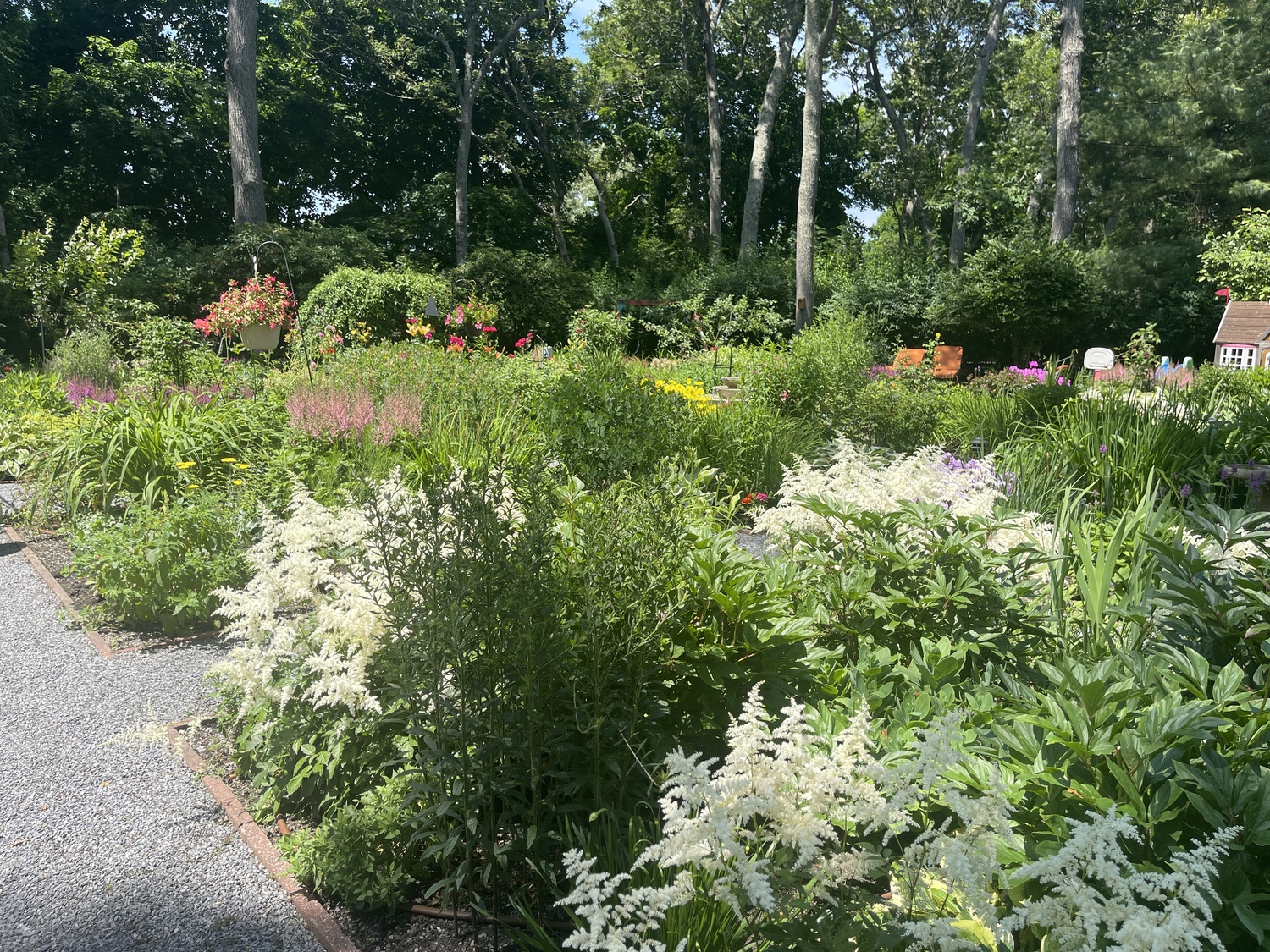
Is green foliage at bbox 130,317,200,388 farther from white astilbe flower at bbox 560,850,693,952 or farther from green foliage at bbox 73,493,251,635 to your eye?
white astilbe flower at bbox 560,850,693,952

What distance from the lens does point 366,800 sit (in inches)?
82.4

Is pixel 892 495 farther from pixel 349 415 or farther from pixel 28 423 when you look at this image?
pixel 28 423

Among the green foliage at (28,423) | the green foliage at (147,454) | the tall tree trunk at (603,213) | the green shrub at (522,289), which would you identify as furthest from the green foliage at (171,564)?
the tall tree trunk at (603,213)

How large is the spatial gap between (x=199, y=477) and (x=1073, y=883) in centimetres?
511

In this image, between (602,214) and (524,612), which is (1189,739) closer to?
(524,612)

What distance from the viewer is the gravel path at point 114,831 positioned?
6.41 feet

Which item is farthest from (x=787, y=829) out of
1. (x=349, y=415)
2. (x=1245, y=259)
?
(x=1245, y=259)

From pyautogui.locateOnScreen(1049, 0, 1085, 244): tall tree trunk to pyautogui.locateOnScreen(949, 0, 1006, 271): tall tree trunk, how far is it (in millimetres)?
2456

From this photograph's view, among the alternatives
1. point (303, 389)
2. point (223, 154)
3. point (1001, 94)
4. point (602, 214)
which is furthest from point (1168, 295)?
point (223, 154)

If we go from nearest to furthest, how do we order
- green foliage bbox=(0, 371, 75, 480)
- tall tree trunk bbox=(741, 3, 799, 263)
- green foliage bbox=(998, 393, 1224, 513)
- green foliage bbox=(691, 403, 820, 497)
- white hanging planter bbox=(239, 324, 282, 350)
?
green foliage bbox=(998, 393, 1224, 513), green foliage bbox=(691, 403, 820, 497), green foliage bbox=(0, 371, 75, 480), white hanging planter bbox=(239, 324, 282, 350), tall tree trunk bbox=(741, 3, 799, 263)

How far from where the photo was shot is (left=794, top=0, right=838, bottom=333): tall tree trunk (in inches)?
551

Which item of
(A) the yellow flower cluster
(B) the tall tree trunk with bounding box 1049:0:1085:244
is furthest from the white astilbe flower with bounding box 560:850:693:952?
(B) the tall tree trunk with bounding box 1049:0:1085:244

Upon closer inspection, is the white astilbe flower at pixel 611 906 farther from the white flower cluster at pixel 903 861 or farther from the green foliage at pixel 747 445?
the green foliage at pixel 747 445

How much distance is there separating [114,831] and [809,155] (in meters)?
14.5
